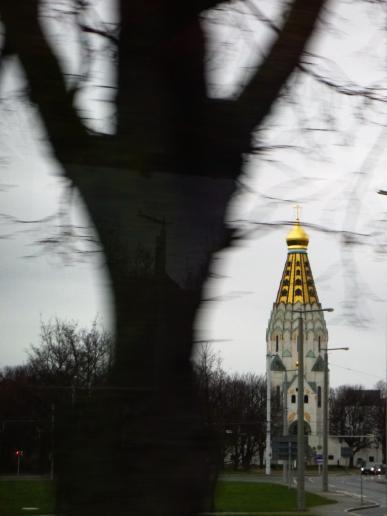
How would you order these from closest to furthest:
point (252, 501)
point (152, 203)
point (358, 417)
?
point (152, 203)
point (252, 501)
point (358, 417)

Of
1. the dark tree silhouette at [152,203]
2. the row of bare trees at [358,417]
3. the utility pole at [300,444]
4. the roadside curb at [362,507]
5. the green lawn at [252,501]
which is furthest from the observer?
the row of bare trees at [358,417]

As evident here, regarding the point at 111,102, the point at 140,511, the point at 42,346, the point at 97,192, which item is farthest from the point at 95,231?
the point at 42,346

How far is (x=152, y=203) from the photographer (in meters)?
2.87

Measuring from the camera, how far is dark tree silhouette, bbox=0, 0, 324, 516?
106 inches

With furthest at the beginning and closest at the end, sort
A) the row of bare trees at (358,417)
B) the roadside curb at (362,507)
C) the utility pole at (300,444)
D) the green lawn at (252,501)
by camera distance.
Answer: the row of bare trees at (358,417) → the roadside curb at (362,507) → the utility pole at (300,444) → the green lawn at (252,501)

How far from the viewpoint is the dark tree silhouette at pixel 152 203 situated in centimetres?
270

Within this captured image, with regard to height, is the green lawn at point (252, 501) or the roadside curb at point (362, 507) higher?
the green lawn at point (252, 501)

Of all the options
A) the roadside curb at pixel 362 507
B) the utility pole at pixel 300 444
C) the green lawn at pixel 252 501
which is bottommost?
the roadside curb at pixel 362 507

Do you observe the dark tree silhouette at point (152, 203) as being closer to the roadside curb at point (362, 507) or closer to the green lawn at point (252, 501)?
Answer: the green lawn at point (252, 501)

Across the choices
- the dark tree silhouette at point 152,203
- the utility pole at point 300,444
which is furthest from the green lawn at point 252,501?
the utility pole at point 300,444

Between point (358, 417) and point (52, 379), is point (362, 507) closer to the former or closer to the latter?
point (52, 379)

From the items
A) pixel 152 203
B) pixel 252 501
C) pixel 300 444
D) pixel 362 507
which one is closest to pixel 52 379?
pixel 152 203

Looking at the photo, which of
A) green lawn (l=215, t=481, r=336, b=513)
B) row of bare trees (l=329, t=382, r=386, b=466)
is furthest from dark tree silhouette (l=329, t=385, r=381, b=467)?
green lawn (l=215, t=481, r=336, b=513)

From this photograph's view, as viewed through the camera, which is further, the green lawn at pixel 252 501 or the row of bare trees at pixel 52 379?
the green lawn at pixel 252 501
